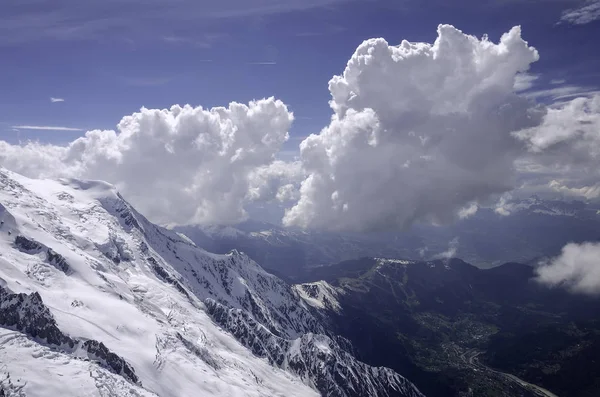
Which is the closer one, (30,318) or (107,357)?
(30,318)

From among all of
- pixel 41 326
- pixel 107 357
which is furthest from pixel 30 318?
pixel 107 357

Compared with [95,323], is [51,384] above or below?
below

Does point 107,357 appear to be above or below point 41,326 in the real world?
below

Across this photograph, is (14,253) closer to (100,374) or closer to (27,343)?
(27,343)

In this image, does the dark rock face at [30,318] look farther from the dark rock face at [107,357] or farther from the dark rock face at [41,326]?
the dark rock face at [107,357]

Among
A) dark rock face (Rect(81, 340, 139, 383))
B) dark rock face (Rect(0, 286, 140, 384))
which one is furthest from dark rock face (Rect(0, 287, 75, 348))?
dark rock face (Rect(81, 340, 139, 383))

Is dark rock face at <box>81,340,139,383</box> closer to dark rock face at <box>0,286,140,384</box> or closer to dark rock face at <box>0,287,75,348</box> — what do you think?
dark rock face at <box>0,286,140,384</box>

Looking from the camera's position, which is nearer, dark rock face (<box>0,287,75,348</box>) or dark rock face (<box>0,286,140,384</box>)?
dark rock face (<box>0,287,75,348</box>)

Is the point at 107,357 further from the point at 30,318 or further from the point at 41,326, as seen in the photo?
the point at 30,318

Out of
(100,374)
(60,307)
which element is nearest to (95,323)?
(60,307)
